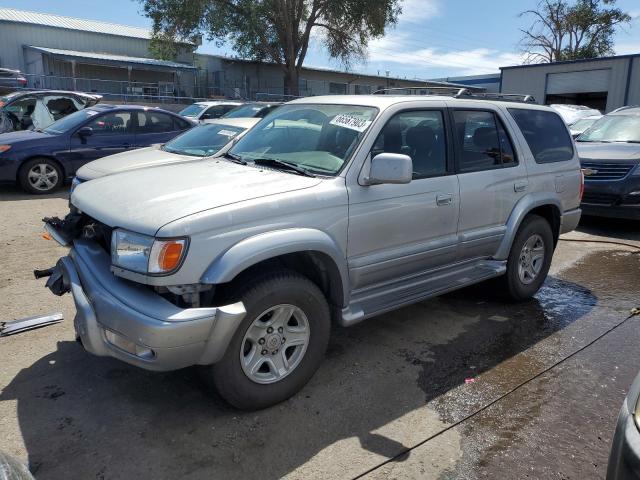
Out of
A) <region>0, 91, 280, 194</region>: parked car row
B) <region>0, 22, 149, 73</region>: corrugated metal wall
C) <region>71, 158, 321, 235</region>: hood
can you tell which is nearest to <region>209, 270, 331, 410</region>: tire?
<region>71, 158, 321, 235</region>: hood

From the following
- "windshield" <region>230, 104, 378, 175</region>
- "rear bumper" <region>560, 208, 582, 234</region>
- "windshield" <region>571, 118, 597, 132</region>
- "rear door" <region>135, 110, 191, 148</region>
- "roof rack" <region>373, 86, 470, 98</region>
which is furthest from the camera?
"windshield" <region>571, 118, 597, 132</region>

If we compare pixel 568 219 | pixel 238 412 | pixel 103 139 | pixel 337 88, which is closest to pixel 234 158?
pixel 238 412

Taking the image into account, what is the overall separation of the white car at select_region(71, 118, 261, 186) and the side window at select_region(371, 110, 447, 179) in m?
3.26

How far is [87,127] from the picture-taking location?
9523 mm

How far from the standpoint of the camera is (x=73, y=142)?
30.8ft

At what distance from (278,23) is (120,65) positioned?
10192 mm

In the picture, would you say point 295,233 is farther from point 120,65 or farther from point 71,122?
point 120,65

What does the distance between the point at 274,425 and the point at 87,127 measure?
822cm

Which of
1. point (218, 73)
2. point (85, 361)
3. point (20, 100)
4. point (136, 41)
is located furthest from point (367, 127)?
point (136, 41)

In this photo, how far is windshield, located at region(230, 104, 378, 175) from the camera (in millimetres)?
3594

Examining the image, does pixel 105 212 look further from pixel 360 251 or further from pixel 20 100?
pixel 20 100

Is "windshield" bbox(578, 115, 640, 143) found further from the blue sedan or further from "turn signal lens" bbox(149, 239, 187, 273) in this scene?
"turn signal lens" bbox(149, 239, 187, 273)

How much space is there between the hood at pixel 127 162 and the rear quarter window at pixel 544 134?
3921mm

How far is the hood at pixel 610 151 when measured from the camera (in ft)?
26.8
